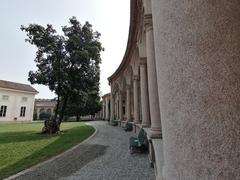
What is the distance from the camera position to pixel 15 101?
60.4m

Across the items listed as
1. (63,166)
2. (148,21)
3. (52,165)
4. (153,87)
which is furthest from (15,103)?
(148,21)

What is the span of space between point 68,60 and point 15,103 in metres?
50.8

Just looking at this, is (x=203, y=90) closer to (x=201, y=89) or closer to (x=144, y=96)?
(x=201, y=89)

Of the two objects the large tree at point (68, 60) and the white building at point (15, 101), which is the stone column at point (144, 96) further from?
the white building at point (15, 101)

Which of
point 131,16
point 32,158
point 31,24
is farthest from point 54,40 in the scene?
point 32,158

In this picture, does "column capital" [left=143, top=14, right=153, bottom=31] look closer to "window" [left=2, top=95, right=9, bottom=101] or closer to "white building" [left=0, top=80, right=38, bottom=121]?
"white building" [left=0, top=80, right=38, bottom=121]

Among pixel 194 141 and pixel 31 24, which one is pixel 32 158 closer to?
pixel 194 141

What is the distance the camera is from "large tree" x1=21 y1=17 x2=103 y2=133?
18188mm

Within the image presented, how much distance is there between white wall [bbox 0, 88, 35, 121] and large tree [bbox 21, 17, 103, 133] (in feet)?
157

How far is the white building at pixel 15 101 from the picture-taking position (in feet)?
189

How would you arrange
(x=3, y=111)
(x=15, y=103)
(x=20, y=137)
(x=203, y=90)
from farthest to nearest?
(x=15, y=103) → (x=3, y=111) → (x=20, y=137) → (x=203, y=90)

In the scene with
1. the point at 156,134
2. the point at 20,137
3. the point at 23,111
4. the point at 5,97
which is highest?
the point at 5,97

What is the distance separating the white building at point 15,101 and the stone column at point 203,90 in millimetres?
66126

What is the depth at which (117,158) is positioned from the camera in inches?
331
